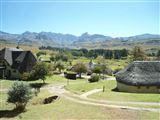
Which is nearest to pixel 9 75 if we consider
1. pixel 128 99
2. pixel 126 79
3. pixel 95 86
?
pixel 95 86

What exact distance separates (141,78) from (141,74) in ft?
4.32

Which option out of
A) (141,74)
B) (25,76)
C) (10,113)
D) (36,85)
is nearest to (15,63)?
(25,76)

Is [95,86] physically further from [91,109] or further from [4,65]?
[4,65]

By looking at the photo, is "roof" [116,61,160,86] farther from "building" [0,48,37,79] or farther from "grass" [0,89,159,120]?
"building" [0,48,37,79]

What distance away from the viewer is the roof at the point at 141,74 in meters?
48.9

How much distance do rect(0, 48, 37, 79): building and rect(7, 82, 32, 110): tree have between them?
122 feet

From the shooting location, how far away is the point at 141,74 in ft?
167

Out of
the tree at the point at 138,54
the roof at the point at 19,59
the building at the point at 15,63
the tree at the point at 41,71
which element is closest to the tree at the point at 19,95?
the tree at the point at 41,71

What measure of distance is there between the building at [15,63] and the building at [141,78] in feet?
105

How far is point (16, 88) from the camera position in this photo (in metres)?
→ 37.8

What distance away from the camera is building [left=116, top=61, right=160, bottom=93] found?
4872 centimetres

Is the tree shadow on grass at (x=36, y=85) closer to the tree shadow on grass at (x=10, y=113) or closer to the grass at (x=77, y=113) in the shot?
the tree shadow on grass at (x=10, y=113)

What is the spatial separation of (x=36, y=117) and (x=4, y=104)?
38.3 ft

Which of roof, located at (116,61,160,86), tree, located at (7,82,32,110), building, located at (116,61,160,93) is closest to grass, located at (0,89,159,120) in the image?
tree, located at (7,82,32,110)
